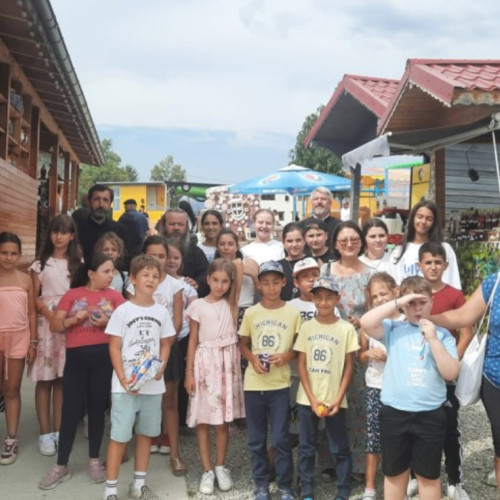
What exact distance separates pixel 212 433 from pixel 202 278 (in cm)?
129

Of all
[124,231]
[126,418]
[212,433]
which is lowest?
[212,433]

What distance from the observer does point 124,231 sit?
208 inches

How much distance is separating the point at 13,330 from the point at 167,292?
1.08 m

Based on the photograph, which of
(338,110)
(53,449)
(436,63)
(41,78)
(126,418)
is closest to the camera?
(126,418)

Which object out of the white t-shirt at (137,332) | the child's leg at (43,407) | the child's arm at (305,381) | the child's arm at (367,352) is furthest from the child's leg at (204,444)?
the child's leg at (43,407)

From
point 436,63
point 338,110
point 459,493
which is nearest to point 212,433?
point 459,493

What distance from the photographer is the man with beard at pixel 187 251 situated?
4.51 m

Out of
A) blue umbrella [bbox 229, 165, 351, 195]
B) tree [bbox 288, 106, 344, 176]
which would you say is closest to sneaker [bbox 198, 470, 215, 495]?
blue umbrella [bbox 229, 165, 351, 195]

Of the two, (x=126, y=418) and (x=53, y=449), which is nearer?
(x=126, y=418)

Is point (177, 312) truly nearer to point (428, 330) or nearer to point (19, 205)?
point (428, 330)

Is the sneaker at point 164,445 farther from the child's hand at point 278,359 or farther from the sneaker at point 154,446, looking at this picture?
the child's hand at point 278,359

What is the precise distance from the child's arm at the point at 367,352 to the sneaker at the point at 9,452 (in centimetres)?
242

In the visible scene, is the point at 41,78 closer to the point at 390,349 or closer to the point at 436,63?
the point at 436,63

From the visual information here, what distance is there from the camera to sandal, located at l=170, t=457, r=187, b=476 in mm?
3811
